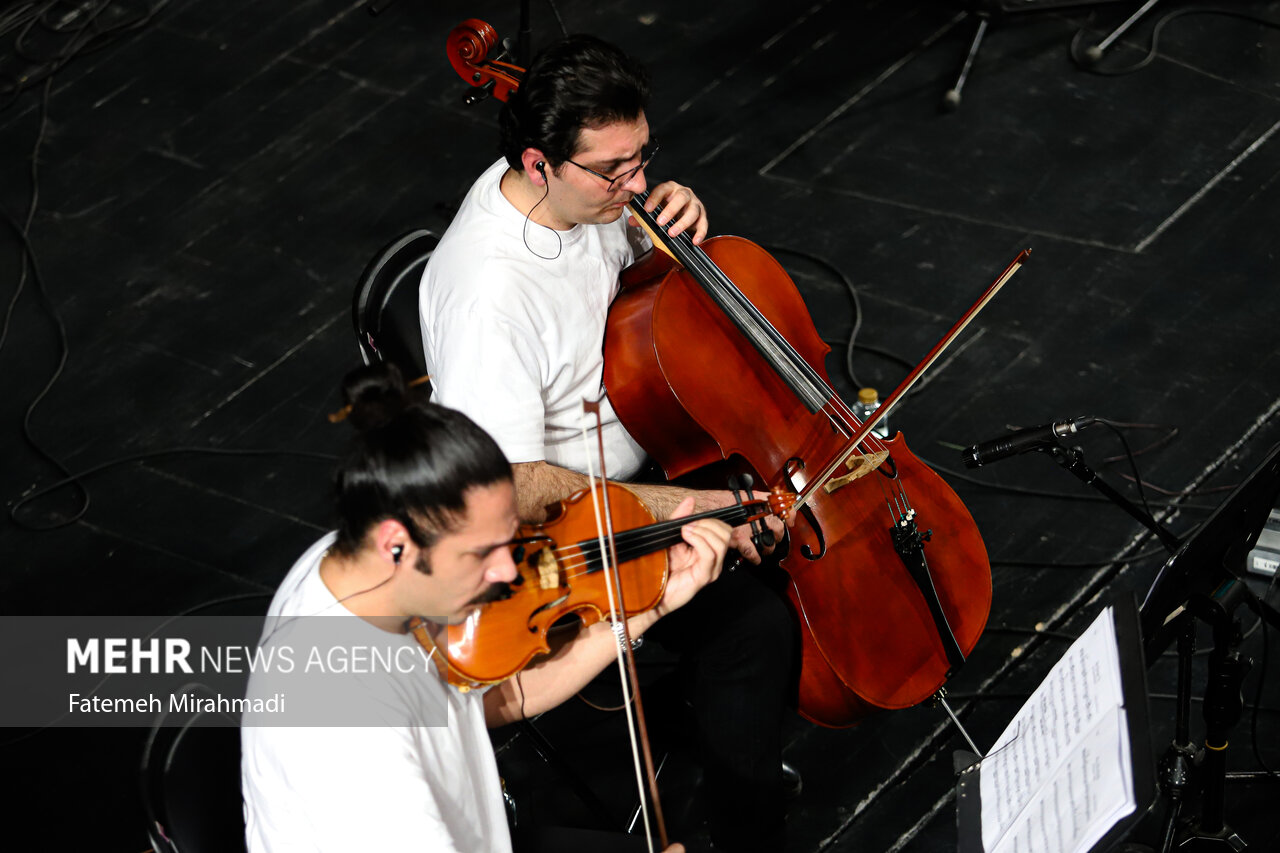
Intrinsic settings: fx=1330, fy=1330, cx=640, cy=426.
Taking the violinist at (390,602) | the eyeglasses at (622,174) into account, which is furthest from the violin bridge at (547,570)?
the eyeglasses at (622,174)

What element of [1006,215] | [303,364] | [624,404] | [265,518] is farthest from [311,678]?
[1006,215]

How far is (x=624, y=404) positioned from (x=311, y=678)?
3.06 feet

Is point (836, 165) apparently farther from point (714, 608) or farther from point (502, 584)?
point (502, 584)

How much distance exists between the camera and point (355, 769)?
5.18ft

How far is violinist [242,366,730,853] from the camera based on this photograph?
158cm

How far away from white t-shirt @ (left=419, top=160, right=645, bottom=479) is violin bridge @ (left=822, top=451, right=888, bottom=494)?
0.41 meters

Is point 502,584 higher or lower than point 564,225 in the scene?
lower

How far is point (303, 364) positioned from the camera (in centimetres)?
371

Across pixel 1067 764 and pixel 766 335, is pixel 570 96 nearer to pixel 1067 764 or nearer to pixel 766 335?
pixel 766 335

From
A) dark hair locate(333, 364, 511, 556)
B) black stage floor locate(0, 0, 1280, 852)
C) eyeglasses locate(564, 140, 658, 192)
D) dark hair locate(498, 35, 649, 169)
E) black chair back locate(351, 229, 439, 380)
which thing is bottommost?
black stage floor locate(0, 0, 1280, 852)

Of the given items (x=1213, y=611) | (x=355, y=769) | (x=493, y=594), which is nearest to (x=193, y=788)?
(x=355, y=769)

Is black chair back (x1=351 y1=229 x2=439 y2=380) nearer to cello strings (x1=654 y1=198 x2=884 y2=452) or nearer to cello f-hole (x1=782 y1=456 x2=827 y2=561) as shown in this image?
cello strings (x1=654 y1=198 x2=884 y2=452)

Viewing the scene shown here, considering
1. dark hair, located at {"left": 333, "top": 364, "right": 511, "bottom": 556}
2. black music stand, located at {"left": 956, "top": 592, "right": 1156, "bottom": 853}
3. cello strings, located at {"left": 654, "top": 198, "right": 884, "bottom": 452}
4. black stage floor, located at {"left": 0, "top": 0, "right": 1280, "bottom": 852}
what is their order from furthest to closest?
black stage floor, located at {"left": 0, "top": 0, "right": 1280, "bottom": 852}, cello strings, located at {"left": 654, "top": 198, "right": 884, "bottom": 452}, dark hair, located at {"left": 333, "top": 364, "right": 511, "bottom": 556}, black music stand, located at {"left": 956, "top": 592, "right": 1156, "bottom": 853}

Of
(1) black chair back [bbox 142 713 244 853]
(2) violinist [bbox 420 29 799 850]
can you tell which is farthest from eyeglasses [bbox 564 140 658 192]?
(1) black chair back [bbox 142 713 244 853]
